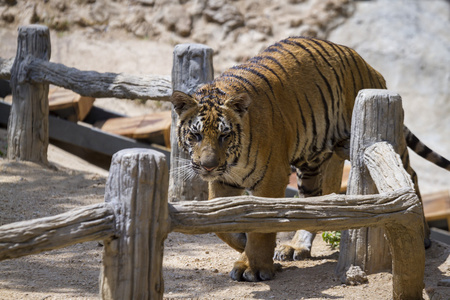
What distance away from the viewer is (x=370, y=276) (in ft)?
11.7

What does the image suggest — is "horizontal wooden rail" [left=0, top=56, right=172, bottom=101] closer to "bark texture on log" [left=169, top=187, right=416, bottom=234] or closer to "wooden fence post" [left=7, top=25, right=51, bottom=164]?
"wooden fence post" [left=7, top=25, right=51, bottom=164]

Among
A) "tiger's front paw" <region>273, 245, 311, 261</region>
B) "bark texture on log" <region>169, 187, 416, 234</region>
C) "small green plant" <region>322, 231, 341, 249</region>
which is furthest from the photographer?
"small green plant" <region>322, 231, 341, 249</region>

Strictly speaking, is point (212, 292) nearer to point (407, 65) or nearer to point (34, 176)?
point (34, 176)

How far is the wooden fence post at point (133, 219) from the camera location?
2.29 m

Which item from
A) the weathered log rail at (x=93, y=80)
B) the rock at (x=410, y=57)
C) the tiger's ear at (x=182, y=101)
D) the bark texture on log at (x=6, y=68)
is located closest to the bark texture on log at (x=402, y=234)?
the tiger's ear at (x=182, y=101)

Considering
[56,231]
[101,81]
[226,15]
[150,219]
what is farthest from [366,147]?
[226,15]

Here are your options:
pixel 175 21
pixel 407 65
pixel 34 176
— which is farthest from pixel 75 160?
pixel 407 65

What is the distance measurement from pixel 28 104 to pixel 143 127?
53.9 inches

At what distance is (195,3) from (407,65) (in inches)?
145

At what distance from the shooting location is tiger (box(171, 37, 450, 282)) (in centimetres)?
355

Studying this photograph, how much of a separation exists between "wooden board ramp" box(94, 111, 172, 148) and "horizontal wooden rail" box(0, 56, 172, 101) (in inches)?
51.0

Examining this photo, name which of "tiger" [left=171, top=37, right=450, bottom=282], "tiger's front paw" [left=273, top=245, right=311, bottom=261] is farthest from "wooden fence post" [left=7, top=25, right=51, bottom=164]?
"tiger's front paw" [left=273, top=245, right=311, bottom=261]

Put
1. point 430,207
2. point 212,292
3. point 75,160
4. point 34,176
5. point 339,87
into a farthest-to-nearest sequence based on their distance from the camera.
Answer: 1. point 75,160
2. point 430,207
3. point 34,176
4. point 339,87
5. point 212,292

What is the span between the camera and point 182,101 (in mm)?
3582
